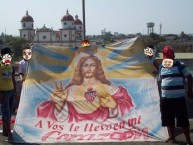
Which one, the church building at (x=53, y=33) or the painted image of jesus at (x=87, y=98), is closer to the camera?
the painted image of jesus at (x=87, y=98)

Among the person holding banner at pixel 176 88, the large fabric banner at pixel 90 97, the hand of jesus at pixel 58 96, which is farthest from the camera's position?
the hand of jesus at pixel 58 96

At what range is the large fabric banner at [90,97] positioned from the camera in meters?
6.36

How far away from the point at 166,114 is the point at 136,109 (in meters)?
0.70

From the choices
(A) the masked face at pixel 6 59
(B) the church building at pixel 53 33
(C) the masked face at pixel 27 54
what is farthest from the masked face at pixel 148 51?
(B) the church building at pixel 53 33

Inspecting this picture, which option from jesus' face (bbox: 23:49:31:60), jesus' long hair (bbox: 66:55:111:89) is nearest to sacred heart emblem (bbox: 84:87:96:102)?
jesus' long hair (bbox: 66:55:111:89)

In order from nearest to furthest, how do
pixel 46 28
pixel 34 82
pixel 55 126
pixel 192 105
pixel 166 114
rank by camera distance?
pixel 166 114, pixel 55 126, pixel 34 82, pixel 192 105, pixel 46 28

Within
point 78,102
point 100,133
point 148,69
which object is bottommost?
point 100,133

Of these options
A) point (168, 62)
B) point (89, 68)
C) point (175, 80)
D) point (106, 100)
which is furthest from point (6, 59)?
point (175, 80)

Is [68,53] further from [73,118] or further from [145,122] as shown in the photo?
[145,122]

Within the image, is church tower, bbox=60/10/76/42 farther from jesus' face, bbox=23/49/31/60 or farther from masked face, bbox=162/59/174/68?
masked face, bbox=162/59/174/68

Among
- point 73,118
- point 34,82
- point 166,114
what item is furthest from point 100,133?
point 34,82

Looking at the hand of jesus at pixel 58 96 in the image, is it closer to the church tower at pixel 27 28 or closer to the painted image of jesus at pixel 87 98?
the painted image of jesus at pixel 87 98

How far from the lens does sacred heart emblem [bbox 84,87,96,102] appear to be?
678 centimetres

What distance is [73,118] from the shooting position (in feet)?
21.8
